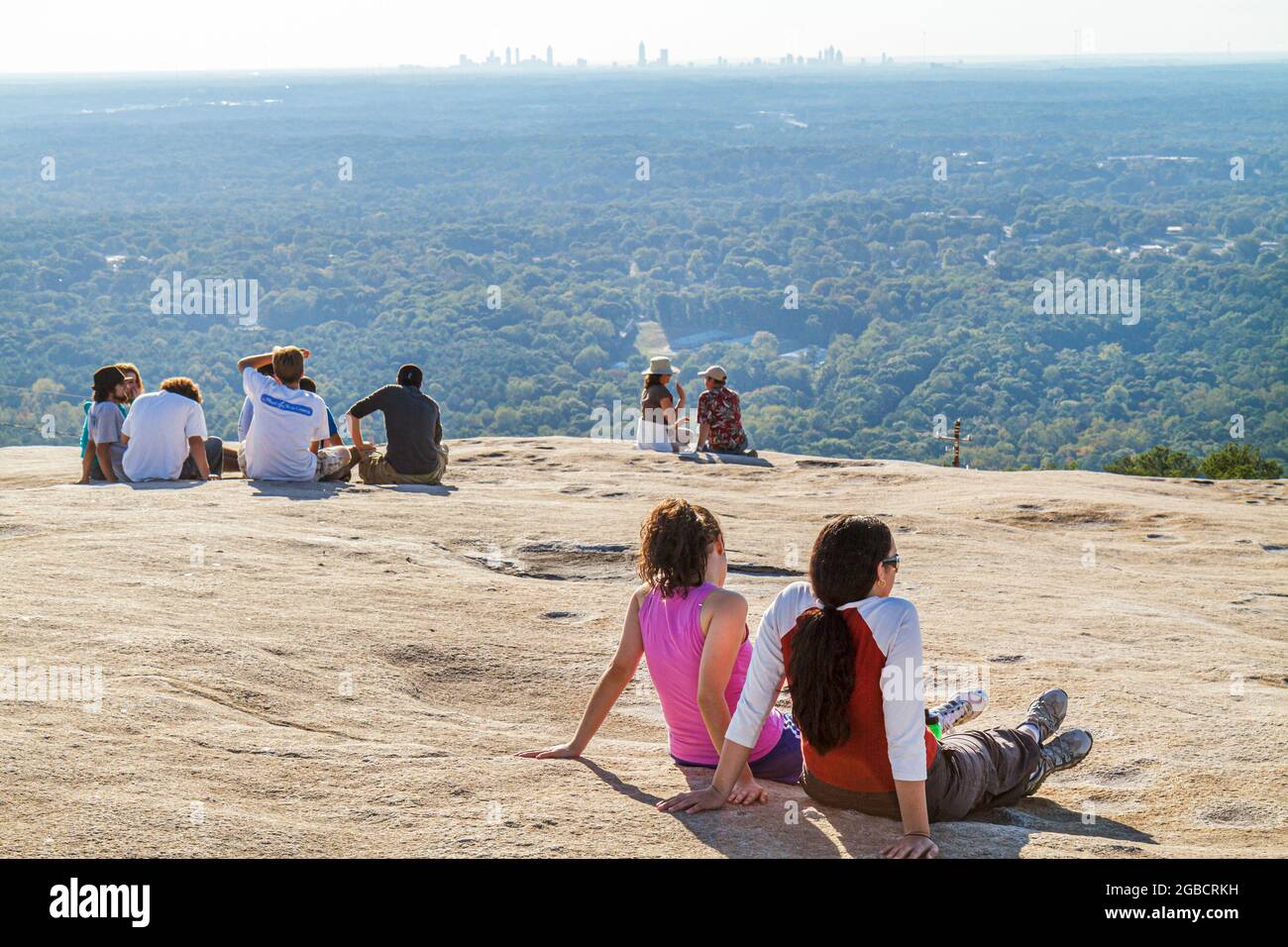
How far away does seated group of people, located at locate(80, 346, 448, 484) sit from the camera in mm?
10297

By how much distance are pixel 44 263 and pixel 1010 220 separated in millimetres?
104754

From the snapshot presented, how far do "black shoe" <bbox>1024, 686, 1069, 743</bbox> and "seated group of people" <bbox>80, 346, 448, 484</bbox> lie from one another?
Result: 6989mm

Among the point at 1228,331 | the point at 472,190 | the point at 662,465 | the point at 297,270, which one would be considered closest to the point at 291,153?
the point at 472,190

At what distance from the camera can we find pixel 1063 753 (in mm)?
4660

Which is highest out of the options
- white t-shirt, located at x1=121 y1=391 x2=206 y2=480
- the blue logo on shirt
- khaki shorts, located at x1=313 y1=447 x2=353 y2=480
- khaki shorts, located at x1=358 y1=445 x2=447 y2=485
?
the blue logo on shirt

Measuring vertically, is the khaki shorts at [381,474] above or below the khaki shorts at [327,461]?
below

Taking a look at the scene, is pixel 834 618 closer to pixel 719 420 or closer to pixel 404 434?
pixel 404 434

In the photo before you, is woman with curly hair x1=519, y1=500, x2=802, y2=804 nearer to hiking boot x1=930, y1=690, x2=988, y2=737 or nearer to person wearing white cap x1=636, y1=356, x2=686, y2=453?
hiking boot x1=930, y1=690, x2=988, y2=737

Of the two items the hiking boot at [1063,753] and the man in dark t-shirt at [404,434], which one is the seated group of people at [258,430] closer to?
the man in dark t-shirt at [404,434]

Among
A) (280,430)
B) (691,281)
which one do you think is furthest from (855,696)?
(691,281)

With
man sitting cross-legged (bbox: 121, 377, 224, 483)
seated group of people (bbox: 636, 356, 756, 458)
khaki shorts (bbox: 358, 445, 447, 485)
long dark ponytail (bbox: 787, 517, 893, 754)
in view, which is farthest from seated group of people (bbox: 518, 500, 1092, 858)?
seated group of people (bbox: 636, 356, 756, 458)

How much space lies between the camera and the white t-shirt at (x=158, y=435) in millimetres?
10266

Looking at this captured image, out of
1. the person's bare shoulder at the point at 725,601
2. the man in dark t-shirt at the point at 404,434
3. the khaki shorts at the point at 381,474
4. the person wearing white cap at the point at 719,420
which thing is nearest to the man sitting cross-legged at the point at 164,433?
the man in dark t-shirt at the point at 404,434

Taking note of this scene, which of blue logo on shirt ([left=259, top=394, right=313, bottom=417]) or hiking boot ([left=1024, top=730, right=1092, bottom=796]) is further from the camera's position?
blue logo on shirt ([left=259, top=394, right=313, bottom=417])
